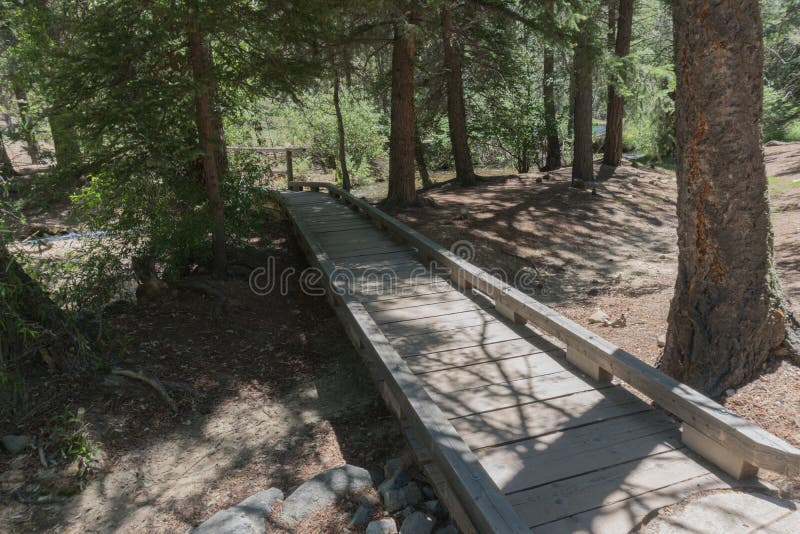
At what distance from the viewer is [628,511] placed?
296cm

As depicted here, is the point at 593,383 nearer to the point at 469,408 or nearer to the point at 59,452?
the point at 469,408

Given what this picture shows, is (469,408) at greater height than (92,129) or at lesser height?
lesser

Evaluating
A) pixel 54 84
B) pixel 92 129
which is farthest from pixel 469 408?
pixel 54 84

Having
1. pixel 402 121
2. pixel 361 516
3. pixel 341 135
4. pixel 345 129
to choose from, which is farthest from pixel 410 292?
pixel 345 129

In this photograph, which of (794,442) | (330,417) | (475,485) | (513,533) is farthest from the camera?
(330,417)

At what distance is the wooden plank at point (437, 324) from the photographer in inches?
217

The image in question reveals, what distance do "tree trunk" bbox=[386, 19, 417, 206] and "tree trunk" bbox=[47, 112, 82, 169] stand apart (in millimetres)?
5794

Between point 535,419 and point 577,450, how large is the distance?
0.44 meters

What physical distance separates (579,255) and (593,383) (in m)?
5.80

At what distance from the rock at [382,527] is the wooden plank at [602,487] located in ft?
2.78

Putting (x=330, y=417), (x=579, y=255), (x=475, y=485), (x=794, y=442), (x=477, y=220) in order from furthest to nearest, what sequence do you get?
(x=477, y=220)
(x=579, y=255)
(x=330, y=417)
(x=794, y=442)
(x=475, y=485)

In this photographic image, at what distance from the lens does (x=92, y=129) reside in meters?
6.10

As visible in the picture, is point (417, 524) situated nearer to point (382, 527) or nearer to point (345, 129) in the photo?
point (382, 527)

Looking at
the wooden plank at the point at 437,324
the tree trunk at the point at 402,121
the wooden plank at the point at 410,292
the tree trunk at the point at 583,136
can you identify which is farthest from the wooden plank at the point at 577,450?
the tree trunk at the point at 583,136
